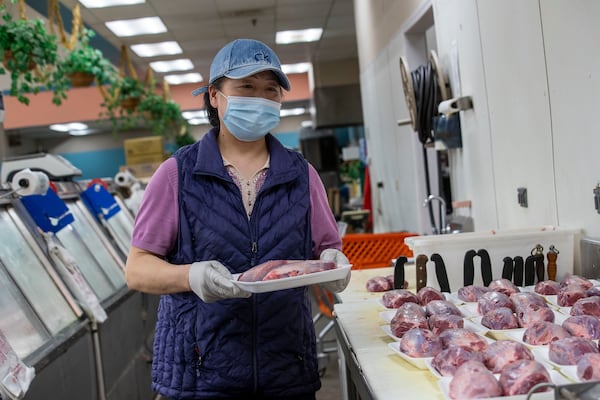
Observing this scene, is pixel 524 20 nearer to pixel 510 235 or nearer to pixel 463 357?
pixel 510 235

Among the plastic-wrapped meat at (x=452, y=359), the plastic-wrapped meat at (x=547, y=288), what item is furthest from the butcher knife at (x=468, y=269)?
the plastic-wrapped meat at (x=452, y=359)

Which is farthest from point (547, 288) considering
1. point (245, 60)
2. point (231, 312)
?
point (245, 60)

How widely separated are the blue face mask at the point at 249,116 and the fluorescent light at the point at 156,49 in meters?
8.43

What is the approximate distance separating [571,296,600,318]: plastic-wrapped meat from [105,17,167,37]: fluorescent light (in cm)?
771

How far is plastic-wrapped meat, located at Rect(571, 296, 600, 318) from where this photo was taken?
1739 millimetres

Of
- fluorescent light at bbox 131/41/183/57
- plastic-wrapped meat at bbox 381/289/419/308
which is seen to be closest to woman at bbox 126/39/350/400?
plastic-wrapped meat at bbox 381/289/419/308

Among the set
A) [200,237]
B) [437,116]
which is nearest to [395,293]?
[200,237]

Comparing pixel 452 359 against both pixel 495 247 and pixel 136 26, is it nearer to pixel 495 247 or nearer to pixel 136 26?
pixel 495 247

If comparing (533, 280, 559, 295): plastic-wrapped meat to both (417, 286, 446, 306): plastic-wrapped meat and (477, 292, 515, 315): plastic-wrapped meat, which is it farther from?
(417, 286, 446, 306): plastic-wrapped meat

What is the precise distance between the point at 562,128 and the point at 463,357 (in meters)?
1.29

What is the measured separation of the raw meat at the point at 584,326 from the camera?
1579mm

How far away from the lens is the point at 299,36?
1076cm

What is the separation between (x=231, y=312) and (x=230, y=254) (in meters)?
0.17

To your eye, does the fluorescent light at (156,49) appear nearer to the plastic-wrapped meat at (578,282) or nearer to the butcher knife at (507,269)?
the butcher knife at (507,269)
